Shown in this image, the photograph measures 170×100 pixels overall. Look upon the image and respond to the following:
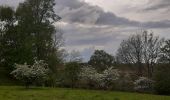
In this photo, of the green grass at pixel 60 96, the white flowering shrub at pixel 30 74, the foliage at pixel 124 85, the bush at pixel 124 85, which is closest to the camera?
the green grass at pixel 60 96

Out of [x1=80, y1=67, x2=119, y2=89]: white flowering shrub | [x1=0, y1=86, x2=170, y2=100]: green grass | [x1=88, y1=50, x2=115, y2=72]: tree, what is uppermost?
[x1=88, y1=50, x2=115, y2=72]: tree

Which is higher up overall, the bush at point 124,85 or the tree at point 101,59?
the tree at point 101,59

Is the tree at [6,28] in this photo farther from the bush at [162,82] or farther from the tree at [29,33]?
the bush at [162,82]

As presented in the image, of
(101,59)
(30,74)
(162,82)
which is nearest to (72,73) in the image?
(30,74)

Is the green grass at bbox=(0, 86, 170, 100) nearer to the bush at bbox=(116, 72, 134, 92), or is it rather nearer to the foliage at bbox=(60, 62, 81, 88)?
the foliage at bbox=(60, 62, 81, 88)

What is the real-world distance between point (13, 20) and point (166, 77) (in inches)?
1450

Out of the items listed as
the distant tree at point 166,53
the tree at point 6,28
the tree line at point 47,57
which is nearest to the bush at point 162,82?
the tree line at point 47,57

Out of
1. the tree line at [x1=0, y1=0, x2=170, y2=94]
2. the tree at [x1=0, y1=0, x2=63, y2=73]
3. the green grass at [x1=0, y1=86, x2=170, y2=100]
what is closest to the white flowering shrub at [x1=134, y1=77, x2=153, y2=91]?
the tree line at [x1=0, y1=0, x2=170, y2=94]

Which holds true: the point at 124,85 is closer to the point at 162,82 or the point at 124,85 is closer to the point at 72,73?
the point at 162,82

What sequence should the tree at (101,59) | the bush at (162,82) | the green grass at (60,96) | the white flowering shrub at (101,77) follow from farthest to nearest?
the tree at (101,59)
the white flowering shrub at (101,77)
the bush at (162,82)
the green grass at (60,96)

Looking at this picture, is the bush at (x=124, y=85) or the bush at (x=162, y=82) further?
the bush at (x=124, y=85)

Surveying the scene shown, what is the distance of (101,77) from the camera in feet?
212

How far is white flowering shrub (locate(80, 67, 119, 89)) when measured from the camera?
64.1m

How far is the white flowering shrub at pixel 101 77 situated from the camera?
6406 cm
